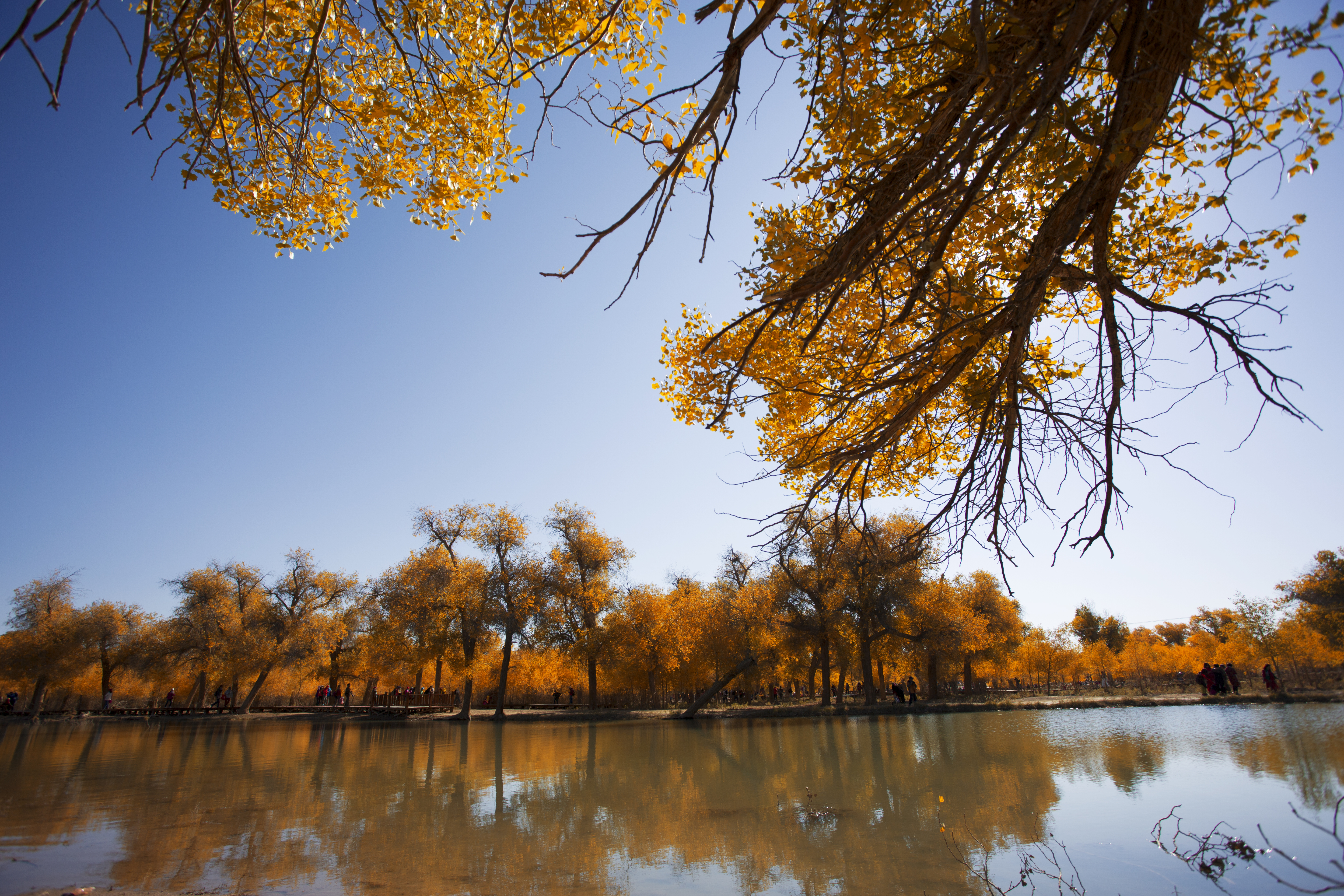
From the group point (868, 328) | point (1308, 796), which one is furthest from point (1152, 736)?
point (868, 328)

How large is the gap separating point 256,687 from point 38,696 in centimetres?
1196

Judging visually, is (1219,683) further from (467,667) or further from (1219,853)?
(467,667)

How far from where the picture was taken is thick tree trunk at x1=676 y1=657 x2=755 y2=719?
25.3 meters

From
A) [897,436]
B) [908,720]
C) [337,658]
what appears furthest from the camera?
[337,658]

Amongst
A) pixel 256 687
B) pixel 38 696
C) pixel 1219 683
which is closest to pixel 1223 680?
pixel 1219 683

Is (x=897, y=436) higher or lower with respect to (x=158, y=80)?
lower

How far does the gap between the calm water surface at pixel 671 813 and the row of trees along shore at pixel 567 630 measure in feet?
38.8

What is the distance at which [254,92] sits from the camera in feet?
15.6

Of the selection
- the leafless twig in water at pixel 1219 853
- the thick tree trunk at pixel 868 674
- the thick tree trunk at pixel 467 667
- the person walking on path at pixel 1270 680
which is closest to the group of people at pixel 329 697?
the thick tree trunk at pixel 467 667

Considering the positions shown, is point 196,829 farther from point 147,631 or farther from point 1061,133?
point 147,631

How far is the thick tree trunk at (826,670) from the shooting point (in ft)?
84.8

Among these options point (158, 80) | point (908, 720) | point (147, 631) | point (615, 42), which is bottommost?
point (908, 720)

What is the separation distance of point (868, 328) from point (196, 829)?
9.36 metres

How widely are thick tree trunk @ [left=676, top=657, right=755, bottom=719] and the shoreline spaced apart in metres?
0.32
